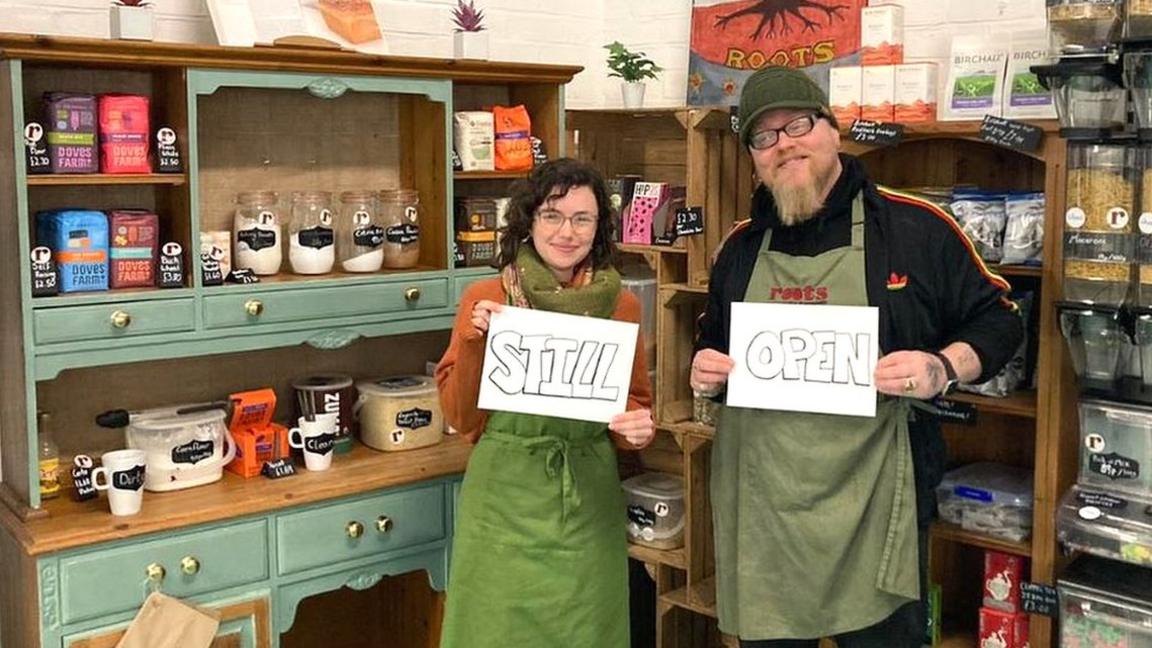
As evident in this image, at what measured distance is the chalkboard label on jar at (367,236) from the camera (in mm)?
3215

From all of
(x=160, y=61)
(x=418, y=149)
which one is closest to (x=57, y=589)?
(x=160, y=61)

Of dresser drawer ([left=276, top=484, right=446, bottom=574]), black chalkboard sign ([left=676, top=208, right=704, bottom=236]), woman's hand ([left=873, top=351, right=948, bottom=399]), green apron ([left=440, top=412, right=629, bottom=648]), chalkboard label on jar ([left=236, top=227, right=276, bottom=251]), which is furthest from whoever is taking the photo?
black chalkboard sign ([left=676, top=208, right=704, bottom=236])

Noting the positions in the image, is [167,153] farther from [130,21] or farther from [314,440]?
[314,440]

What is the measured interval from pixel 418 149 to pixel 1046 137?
1684 millimetres

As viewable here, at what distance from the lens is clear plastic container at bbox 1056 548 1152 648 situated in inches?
101

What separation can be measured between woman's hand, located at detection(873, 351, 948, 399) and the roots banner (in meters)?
1.36

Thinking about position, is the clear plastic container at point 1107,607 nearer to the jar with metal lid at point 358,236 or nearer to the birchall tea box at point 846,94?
the birchall tea box at point 846,94

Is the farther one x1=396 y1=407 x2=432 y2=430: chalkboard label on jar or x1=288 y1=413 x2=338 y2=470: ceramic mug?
x1=396 y1=407 x2=432 y2=430: chalkboard label on jar

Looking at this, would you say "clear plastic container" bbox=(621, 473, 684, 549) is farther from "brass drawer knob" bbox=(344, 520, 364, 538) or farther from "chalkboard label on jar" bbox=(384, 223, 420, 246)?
"chalkboard label on jar" bbox=(384, 223, 420, 246)

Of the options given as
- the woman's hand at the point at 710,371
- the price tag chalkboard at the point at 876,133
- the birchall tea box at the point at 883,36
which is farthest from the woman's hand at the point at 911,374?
the birchall tea box at the point at 883,36

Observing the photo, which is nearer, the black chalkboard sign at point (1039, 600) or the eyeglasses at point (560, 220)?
the eyeglasses at point (560, 220)

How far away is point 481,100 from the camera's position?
144 inches

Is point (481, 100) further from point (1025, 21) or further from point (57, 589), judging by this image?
point (57, 589)

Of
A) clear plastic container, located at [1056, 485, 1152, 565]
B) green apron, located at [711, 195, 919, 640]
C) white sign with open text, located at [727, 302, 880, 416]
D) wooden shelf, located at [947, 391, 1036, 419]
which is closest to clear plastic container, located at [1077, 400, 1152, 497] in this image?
clear plastic container, located at [1056, 485, 1152, 565]
